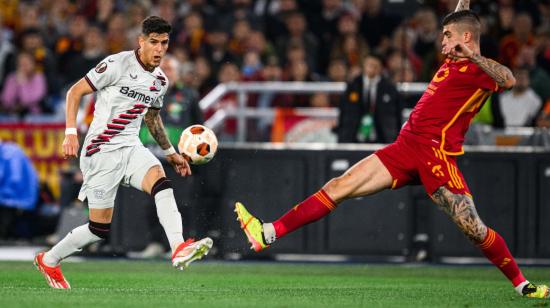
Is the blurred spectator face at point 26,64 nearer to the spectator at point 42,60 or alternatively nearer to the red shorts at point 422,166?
the spectator at point 42,60

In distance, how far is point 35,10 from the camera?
21.1m

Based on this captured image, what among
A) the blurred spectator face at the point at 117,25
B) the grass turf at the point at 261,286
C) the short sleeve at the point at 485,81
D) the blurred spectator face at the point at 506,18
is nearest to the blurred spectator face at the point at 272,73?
the blurred spectator face at the point at 117,25

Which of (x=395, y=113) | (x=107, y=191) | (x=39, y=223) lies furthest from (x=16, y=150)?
(x=107, y=191)

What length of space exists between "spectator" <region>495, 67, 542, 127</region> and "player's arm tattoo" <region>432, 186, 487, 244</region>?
23.1 feet

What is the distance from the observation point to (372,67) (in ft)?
51.6

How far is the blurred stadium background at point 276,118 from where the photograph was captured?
1551 centimetres

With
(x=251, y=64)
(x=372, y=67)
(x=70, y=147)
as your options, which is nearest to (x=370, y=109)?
(x=372, y=67)

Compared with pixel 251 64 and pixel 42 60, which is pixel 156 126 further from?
pixel 42 60

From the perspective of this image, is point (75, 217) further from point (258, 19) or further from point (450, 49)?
point (450, 49)

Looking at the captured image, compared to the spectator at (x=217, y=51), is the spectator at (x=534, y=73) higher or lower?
Answer: lower

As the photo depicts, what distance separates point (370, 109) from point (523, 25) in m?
3.41

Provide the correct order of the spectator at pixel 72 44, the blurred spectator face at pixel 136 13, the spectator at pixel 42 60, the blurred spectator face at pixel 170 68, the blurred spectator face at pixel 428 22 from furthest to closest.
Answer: the blurred spectator face at pixel 136 13 → the spectator at pixel 72 44 → the spectator at pixel 42 60 → the blurred spectator face at pixel 428 22 → the blurred spectator face at pixel 170 68

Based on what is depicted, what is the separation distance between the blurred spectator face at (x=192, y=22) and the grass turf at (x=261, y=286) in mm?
5952

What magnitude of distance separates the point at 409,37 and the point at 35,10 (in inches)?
265
